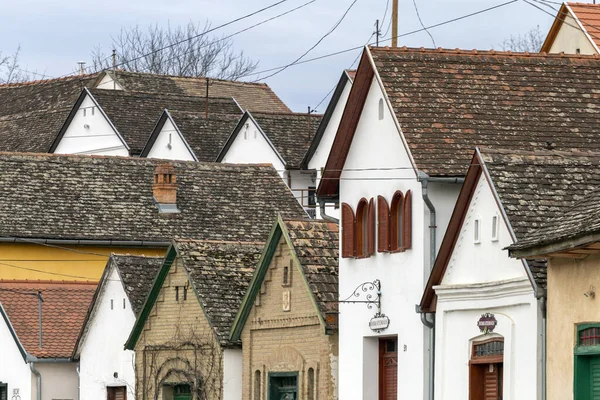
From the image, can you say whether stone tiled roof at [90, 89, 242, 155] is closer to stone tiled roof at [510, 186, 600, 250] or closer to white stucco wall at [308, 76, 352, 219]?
white stucco wall at [308, 76, 352, 219]

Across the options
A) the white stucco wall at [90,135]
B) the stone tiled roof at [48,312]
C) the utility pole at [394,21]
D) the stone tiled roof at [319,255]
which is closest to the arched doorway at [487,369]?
the stone tiled roof at [319,255]

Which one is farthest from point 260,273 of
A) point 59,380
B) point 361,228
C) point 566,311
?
point 566,311

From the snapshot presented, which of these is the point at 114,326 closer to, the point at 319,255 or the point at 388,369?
the point at 319,255

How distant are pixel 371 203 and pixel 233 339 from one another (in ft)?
18.0

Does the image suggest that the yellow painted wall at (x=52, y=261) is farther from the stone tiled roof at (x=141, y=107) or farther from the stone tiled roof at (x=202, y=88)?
the stone tiled roof at (x=202, y=88)

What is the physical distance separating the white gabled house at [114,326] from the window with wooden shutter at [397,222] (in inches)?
392

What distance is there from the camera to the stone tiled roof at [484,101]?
30.4m

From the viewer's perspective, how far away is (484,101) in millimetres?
31453

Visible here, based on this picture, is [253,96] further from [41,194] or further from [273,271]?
[273,271]

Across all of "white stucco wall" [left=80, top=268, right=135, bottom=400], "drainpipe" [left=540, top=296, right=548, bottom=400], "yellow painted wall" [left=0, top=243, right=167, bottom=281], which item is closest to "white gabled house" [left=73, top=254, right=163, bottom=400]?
"white stucco wall" [left=80, top=268, right=135, bottom=400]

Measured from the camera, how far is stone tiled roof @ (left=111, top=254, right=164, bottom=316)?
4022 cm

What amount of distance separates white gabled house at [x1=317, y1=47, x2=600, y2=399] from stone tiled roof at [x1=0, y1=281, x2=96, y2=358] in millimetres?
11530

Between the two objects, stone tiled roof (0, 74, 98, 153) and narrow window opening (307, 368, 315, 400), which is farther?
stone tiled roof (0, 74, 98, 153)

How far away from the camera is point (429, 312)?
29.7m
